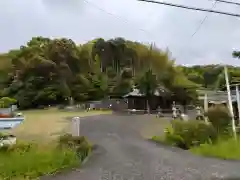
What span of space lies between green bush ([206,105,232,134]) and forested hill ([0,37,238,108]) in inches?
983

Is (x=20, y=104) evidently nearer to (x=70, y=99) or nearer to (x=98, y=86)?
(x=70, y=99)

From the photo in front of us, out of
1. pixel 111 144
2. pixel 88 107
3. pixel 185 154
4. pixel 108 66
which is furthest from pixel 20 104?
pixel 185 154

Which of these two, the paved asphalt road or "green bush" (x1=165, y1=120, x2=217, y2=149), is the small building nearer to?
the paved asphalt road

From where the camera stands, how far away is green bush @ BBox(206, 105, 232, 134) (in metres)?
16.1

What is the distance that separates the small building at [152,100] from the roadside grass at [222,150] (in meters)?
27.0

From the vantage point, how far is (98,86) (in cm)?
5050

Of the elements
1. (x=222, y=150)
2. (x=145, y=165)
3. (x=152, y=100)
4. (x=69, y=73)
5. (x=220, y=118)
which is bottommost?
(x=145, y=165)

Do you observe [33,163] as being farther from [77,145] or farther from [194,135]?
[194,135]

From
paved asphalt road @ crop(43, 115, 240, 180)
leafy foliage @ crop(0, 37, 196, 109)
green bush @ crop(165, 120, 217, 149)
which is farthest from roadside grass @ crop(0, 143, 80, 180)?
leafy foliage @ crop(0, 37, 196, 109)

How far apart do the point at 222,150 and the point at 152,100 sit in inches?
1133

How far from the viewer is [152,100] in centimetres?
4153

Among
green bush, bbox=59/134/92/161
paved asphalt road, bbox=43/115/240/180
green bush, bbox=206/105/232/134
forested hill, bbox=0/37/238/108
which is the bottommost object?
paved asphalt road, bbox=43/115/240/180

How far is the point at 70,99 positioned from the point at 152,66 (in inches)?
495

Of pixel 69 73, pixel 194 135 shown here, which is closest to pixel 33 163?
pixel 194 135
